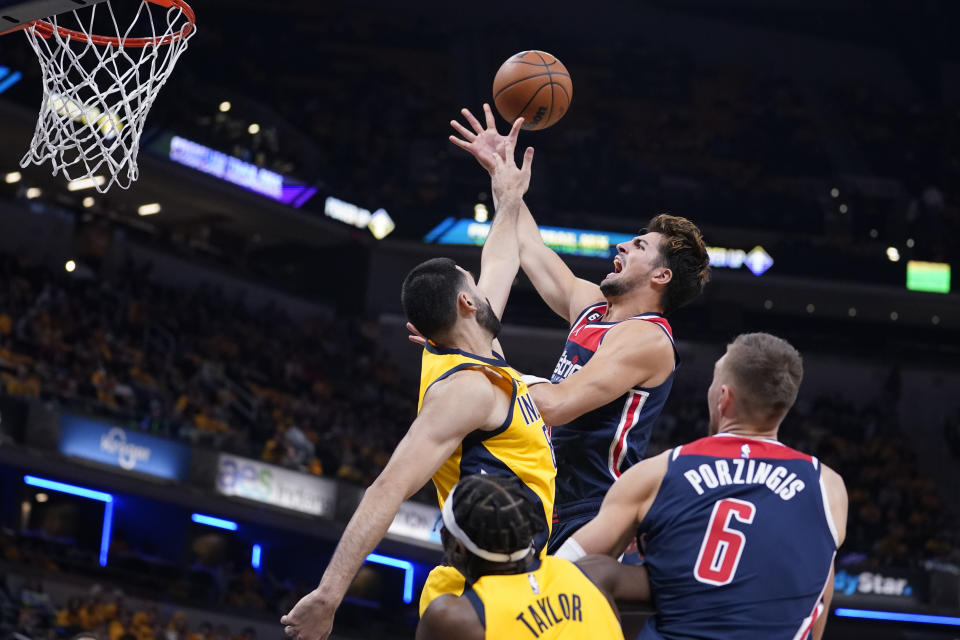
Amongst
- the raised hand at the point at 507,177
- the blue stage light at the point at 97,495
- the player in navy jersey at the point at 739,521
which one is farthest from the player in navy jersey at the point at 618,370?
the blue stage light at the point at 97,495

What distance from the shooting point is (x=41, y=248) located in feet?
68.6

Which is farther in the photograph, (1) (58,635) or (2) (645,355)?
(1) (58,635)

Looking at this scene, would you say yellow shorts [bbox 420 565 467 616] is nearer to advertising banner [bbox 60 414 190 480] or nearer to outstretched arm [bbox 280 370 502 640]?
outstretched arm [bbox 280 370 502 640]

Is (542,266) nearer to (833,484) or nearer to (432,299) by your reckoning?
(432,299)

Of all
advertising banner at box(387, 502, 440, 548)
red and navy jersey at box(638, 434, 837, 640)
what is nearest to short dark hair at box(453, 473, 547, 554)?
red and navy jersey at box(638, 434, 837, 640)

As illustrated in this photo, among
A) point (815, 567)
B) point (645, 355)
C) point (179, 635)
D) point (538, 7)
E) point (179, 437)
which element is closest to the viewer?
point (815, 567)

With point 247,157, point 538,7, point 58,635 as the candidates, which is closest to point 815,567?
point 58,635

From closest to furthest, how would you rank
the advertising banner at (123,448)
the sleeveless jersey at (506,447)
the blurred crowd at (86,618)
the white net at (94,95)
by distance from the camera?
the sleeveless jersey at (506,447), the white net at (94,95), the blurred crowd at (86,618), the advertising banner at (123,448)

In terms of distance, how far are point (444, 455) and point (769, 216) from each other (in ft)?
75.4

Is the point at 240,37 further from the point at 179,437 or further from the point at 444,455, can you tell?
the point at 444,455

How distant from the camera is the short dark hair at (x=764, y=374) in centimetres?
320

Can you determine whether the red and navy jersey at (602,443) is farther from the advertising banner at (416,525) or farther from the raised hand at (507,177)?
the advertising banner at (416,525)

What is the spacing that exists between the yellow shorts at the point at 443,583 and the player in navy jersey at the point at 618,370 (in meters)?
0.77

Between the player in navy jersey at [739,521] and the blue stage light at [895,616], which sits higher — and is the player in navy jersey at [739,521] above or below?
below
